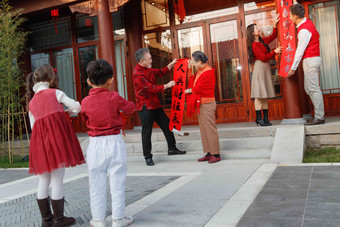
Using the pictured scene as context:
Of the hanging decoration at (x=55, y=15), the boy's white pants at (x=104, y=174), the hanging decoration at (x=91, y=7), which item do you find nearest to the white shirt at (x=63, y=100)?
the boy's white pants at (x=104, y=174)

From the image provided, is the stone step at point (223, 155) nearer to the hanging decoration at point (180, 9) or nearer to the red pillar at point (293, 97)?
the red pillar at point (293, 97)

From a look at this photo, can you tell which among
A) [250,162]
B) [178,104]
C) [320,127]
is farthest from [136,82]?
[320,127]

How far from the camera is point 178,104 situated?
17.2 feet

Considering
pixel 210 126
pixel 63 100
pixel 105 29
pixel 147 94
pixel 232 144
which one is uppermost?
pixel 105 29

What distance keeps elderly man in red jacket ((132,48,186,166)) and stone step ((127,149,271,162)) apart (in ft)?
1.08

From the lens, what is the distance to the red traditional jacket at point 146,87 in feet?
16.0

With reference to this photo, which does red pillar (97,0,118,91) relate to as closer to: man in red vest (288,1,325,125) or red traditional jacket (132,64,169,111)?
red traditional jacket (132,64,169,111)

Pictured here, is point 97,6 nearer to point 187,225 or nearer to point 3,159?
point 3,159

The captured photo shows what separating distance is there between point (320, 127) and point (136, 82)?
110 inches

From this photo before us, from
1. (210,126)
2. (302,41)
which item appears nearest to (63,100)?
(210,126)

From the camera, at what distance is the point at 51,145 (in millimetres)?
2730

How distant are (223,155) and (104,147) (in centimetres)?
281

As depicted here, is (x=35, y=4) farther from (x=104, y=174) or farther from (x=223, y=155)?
(x=104, y=174)

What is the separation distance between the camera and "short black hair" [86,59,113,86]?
265cm
